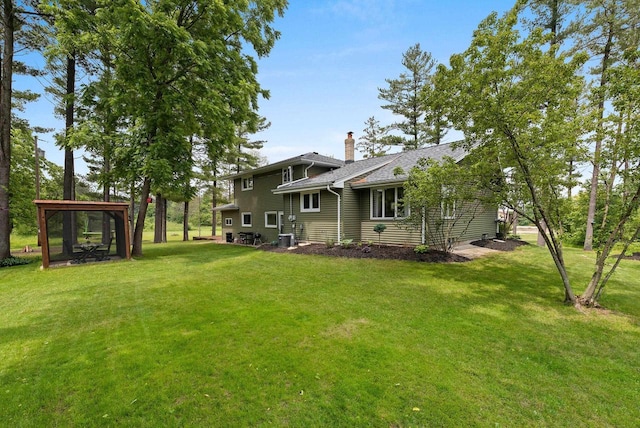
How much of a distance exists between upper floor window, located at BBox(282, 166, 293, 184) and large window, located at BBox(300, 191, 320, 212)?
2.08m

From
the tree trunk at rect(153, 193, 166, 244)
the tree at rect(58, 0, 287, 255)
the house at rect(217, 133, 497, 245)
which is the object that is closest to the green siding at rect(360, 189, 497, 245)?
the house at rect(217, 133, 497, 245)

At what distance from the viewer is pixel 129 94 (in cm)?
1152

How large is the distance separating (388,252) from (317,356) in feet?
25.1

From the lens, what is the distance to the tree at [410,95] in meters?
23.2

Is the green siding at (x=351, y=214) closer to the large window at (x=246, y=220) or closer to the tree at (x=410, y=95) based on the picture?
the large window at (x=246, y=220)

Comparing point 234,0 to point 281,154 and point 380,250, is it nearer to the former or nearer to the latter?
point 380,250

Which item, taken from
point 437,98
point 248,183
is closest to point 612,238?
point 437,98

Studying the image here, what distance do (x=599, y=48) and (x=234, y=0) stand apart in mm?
16597

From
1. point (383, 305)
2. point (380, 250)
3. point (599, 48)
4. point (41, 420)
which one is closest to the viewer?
point (41, 420)

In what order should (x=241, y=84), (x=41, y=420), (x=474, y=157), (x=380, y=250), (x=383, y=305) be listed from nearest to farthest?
(x=41, y=420) → (x=383, y=305) → (x=474, y=157) → (x=380, y=250) → (x=241, y=84)

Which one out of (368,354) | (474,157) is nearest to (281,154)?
(474,157)

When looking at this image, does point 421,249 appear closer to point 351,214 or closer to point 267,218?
point 351,214

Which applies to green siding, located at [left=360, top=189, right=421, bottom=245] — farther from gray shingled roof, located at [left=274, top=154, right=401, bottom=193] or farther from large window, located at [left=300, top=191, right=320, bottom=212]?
large window, located at [left=300, top=191, right=320, bottom=212]

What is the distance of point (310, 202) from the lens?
48.3ft
